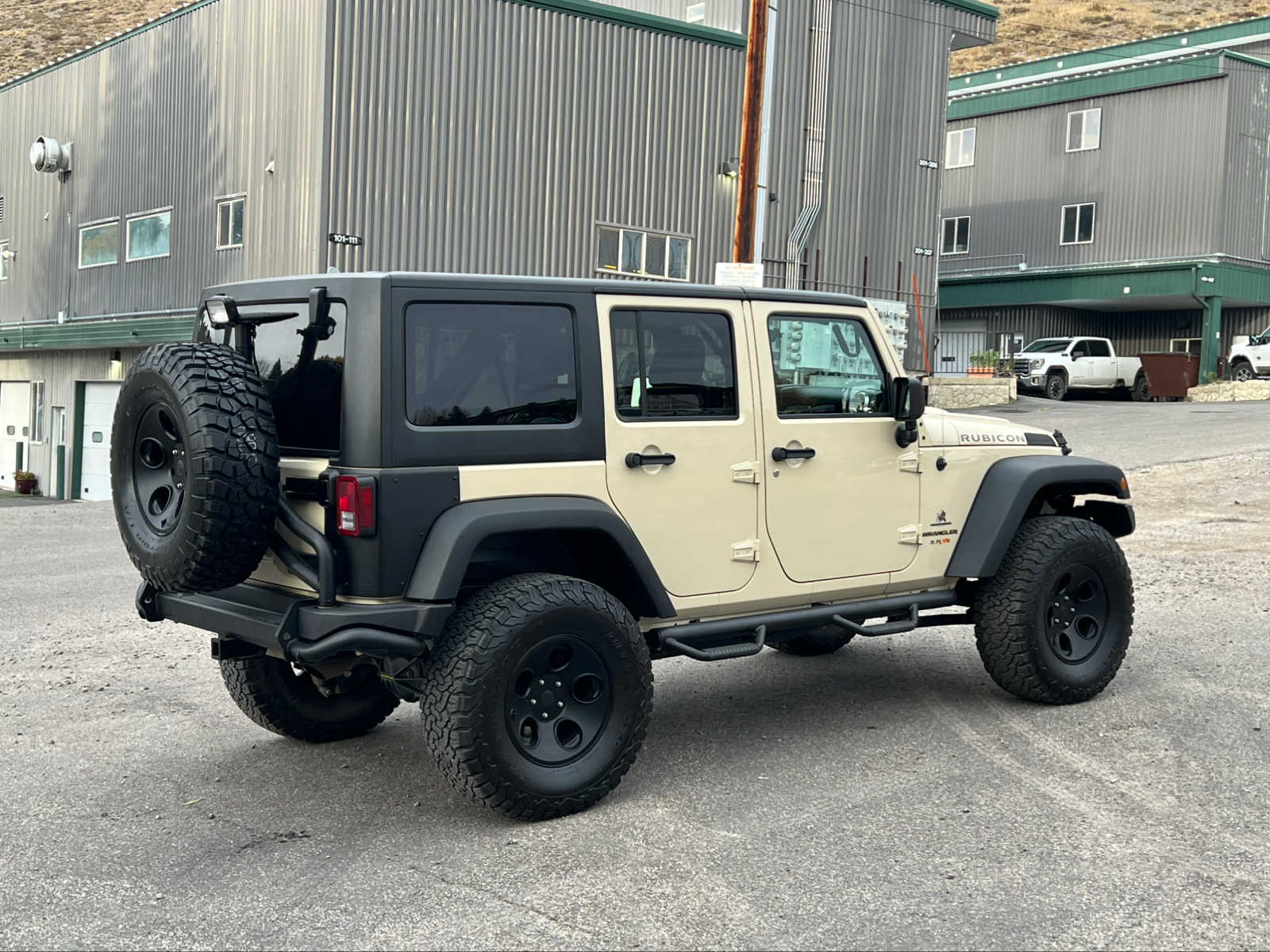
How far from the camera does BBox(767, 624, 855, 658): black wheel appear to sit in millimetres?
7887

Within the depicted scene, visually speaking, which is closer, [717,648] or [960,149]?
[717,648]

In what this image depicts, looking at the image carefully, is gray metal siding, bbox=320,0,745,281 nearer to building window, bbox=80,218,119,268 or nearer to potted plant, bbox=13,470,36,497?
building window, bbox=80,218,119,268

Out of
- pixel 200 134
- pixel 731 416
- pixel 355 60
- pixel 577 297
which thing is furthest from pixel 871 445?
pixel 200 134

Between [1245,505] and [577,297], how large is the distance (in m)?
11.6

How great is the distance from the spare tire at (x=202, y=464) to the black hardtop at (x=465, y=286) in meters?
0.40

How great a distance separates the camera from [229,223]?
2327 centimetres

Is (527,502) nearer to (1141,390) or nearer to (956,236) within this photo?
(1141,390)

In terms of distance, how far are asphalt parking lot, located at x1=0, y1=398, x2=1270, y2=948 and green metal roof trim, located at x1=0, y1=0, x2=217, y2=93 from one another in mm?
18368

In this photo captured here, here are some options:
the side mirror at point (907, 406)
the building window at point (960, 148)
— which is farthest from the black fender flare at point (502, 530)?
the building window at point (960, 148)

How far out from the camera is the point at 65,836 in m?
5.14

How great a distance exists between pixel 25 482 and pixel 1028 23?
77575 millimetres

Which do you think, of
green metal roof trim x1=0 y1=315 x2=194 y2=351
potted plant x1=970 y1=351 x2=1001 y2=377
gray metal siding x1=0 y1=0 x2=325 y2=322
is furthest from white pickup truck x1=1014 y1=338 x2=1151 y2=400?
green metal roof trim x1=0 y1=315 x2=194 y2=351

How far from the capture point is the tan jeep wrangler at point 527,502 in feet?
16.5

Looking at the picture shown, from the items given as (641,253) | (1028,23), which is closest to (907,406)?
(641,253)
